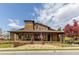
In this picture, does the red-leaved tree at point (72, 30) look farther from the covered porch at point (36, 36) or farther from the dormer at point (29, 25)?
the dormer at point (29, 25)

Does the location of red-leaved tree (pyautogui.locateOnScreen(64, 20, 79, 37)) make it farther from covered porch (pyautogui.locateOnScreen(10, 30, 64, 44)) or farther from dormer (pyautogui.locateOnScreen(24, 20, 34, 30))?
dormer (pyautogui.locateOnScreen(24, 20, 34, 30))

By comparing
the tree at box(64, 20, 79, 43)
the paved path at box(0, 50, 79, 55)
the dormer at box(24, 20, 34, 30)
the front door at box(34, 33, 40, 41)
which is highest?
the dormer at box(24, 20, 34, 30)

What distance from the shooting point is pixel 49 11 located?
14.9 ft

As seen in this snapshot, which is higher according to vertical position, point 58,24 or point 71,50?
point 58,24

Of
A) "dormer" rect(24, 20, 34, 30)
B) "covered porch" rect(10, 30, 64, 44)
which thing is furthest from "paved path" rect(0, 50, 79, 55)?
"dormer" rect(24, 20, 34, 30)

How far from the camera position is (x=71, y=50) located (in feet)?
14.9

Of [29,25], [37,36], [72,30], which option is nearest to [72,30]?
[72,30]

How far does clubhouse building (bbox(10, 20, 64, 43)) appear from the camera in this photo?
178 inches

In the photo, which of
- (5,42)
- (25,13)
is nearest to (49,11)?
(25,13)

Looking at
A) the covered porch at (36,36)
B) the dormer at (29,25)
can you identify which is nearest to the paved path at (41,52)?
the covered porch at (36,36)

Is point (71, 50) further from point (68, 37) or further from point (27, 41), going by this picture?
point (27, 41)

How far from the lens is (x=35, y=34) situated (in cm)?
458

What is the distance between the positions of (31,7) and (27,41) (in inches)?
28.6
